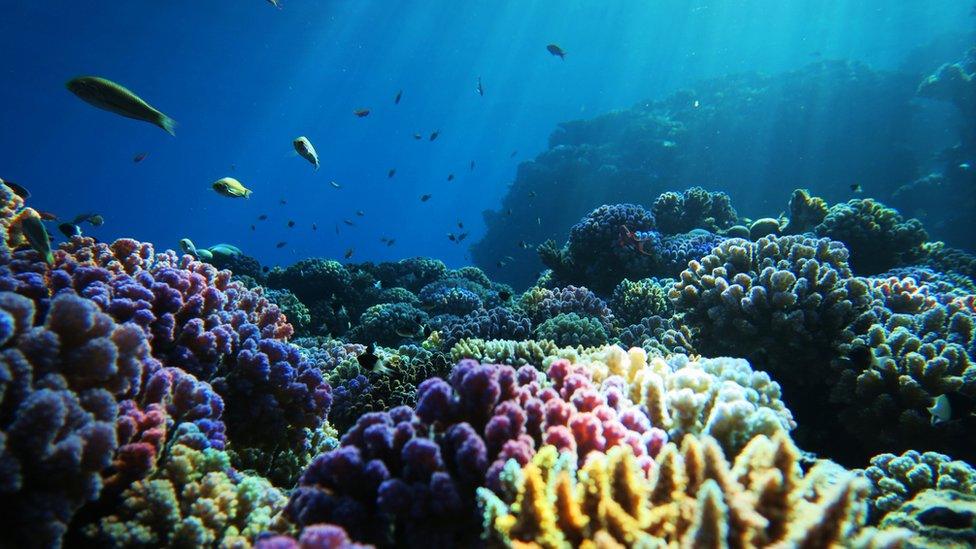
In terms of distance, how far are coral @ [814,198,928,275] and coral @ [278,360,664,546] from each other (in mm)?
10041

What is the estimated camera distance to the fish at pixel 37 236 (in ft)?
11.0

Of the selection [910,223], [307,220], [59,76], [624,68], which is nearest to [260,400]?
[910,223]

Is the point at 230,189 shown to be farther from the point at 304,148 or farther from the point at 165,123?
the point at 165,123

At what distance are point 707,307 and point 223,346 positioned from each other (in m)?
5.63

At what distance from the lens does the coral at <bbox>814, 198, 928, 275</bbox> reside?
9508mm

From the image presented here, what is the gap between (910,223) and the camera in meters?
9.99

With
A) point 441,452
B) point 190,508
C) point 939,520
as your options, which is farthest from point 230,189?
point 939,520

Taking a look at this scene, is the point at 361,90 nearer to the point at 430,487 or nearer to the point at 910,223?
the point at 910,223

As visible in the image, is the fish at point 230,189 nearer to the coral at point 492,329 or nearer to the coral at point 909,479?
the coral at point 492,329

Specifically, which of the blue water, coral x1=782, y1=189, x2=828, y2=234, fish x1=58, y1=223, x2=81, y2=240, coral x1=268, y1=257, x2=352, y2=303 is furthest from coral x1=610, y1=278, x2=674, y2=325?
the blue water

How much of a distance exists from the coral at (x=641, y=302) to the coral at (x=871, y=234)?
453cm

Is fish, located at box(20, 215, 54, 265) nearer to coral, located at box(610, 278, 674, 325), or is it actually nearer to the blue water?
coral, located at box(610, 278, 674, 325)

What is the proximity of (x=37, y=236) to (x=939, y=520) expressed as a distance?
245 inches

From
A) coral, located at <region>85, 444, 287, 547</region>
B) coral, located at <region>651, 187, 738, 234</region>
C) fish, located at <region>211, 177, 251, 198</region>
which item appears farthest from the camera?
coral, located at <region>651, 187, 738, 234</region>
